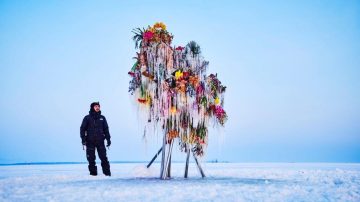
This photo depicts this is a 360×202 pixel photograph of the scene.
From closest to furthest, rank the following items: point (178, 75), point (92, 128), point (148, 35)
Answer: point (178, 75) < point (148, 35) < point (92, 128)

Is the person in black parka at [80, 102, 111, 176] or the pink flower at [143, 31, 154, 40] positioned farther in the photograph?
the person in black parka at [80, 102, 111, 176]

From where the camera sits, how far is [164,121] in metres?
12.3

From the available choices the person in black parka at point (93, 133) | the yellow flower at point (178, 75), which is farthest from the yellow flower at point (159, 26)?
the person in black parka at point (93, 133)

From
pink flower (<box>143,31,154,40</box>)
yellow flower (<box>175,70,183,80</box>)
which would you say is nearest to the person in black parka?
pink flower (<box>143,31,154,40</box>)

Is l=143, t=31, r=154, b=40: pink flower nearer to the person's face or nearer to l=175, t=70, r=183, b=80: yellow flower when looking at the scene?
l=175, t=70, r=183, b=80: yellow flower

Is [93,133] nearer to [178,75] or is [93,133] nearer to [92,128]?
[92,128]

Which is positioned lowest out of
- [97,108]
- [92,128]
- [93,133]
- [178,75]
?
[93,133]

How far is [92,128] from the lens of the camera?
13562 mm

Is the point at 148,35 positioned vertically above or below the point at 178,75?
above

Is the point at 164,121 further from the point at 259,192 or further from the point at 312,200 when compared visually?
the point at 312,200

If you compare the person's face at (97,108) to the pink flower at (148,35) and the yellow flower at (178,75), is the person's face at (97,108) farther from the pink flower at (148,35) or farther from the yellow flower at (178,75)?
the yellow flower at (178,75)

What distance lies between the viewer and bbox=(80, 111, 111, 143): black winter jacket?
13562 mm

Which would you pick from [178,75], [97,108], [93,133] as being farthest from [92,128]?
[178,75]

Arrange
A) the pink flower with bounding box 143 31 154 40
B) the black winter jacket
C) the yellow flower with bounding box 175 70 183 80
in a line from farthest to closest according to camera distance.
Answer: the black winter jacket < the pink flower with bounding box 143 31 154 40 < the yellow flower with bounding box 175 70 183 80
